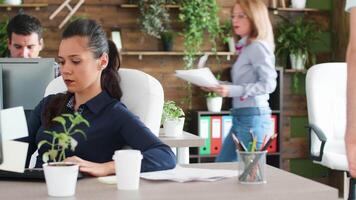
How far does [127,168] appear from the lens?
1.74 metres

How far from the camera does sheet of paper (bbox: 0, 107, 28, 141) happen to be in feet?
5.14

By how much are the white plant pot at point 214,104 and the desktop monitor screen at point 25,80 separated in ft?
10.4

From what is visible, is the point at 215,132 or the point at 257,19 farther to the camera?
the point at 215,132

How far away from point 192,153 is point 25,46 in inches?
A: 82.1

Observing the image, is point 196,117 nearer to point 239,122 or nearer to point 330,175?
point 330,175

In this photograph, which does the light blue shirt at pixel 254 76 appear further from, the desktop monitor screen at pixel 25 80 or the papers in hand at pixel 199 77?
the desktop monitor screen at pixel 25 80

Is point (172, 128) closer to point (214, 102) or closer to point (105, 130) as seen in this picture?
point (105, 130)

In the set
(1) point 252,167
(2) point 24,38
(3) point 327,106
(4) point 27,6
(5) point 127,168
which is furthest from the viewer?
(4) point 27,6

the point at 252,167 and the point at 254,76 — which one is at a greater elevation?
the point at 254,76

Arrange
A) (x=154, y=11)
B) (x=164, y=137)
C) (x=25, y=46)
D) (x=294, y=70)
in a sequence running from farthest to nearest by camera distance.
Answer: (x=294, y=70) < (x=154, y=11) < (x=25, y=46) < (x=164, y=137)

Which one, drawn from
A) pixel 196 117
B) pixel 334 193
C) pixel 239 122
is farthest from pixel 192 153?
pixel 334 193

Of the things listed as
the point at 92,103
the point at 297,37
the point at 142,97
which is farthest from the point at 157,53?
the point at 92,103

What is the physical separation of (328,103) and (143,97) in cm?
216

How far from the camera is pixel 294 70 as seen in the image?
588 cm
